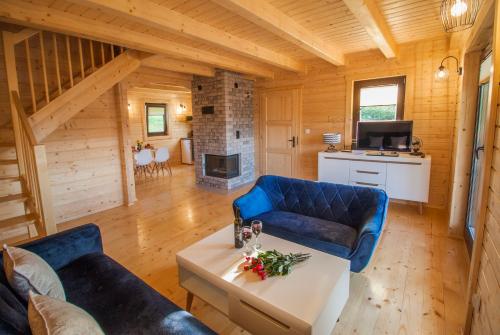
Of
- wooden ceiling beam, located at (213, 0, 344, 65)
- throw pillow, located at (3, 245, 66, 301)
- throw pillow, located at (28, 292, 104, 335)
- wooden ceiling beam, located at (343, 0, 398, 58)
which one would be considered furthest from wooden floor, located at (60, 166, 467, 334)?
wooden ceiling beam, located at (343, 0, 398, 58)

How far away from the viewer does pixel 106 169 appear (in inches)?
170

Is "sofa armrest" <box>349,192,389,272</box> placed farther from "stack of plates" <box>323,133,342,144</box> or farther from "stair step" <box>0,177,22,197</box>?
"stair step" <box>0,177,22,197</box>

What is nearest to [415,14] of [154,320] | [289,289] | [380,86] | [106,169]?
[380,86]

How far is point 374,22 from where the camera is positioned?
2.70m

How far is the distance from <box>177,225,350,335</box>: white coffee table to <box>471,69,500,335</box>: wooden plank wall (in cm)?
68

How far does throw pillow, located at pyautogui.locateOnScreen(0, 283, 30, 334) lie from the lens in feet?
3.35

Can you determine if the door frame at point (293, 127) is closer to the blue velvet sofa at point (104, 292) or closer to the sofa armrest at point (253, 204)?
the sofa armrest at point (253, 204)

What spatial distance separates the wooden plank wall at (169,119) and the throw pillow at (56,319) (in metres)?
7.22

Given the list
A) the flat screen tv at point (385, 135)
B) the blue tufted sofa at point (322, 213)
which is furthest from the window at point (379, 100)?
the blue tufted sofa at point (322, 213)

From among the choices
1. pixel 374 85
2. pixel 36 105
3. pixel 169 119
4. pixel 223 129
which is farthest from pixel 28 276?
pixel 169 119

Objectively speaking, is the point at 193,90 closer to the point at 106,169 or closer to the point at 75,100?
the point at 106,169

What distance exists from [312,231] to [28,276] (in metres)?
1.97

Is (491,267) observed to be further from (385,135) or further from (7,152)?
(7,152)

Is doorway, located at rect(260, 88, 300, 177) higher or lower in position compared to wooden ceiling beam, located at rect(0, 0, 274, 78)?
lower
